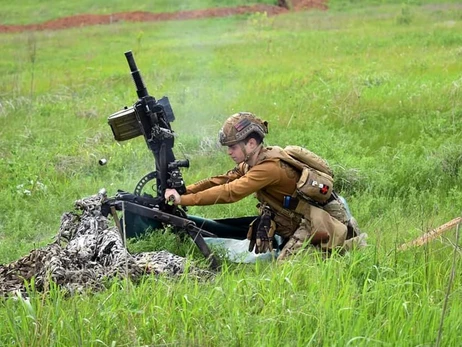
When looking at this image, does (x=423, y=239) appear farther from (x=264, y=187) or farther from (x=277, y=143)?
(x=277, y=143)

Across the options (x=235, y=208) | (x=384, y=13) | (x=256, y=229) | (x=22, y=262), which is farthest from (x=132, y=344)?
(x=384, y=13)

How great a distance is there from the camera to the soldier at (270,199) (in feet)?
17.1

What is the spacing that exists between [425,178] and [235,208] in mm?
1896

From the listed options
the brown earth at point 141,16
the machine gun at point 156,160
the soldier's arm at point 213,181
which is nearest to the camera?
the machine gun at point 156,160

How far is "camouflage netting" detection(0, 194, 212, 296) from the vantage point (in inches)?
175

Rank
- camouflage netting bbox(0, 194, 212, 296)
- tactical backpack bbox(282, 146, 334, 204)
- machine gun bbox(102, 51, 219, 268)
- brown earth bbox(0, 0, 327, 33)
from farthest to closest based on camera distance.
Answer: brown earth bbox(0, 0, 327, 33)
machine gun bbox(102, 51, 219, 268)
tactical backpack bbox(282, 146, 334, 204)
camouflage netting bbox(0, 194, 212, 296)

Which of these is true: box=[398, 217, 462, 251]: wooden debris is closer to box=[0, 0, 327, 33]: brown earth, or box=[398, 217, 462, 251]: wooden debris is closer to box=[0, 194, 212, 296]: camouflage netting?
box=[0, 194, 212, 296]: camouflage netting

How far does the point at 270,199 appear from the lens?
5449 millimetres

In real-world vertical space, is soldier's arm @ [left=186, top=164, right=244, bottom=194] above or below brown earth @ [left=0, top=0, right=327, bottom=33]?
above

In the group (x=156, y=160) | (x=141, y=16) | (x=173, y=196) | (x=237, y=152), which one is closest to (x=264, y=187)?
(x=237, y=152)

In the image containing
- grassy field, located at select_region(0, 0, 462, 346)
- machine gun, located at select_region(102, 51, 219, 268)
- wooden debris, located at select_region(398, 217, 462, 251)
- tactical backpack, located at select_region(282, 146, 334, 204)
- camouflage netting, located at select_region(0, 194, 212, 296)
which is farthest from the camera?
machine gun, located at select_region(102, 51, 219, 268)

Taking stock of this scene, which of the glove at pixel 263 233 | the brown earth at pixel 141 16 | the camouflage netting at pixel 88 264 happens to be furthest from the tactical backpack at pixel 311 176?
the brown earth at pixel 141 16

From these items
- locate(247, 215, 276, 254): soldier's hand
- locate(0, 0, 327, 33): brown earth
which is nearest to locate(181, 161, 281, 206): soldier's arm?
locate(247, 215, 276, 254): soldier's hand

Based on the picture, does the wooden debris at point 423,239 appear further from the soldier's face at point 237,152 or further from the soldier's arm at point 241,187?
the soldier's face at point 237,152
